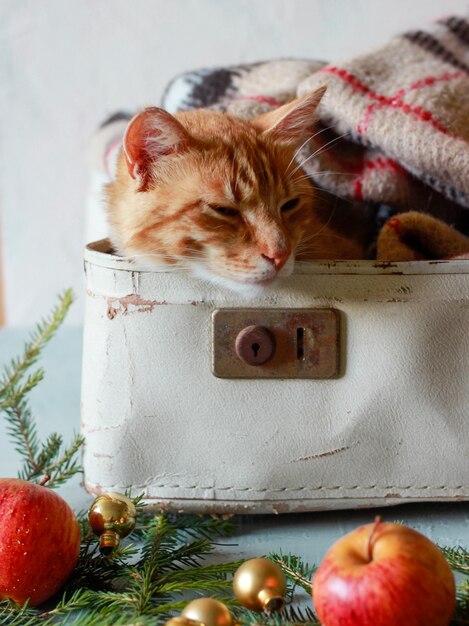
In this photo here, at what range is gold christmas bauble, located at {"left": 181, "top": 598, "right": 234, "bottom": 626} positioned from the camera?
0.61 m

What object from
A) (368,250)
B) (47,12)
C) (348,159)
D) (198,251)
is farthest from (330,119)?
(47,12)

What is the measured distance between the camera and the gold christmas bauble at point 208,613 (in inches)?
24.0

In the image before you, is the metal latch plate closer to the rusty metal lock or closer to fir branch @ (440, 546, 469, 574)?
the rusty metal lock

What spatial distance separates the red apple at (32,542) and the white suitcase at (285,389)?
0.16 meters

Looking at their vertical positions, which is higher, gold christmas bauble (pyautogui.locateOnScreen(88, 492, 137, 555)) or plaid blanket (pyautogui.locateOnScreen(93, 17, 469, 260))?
plaid blanket (pyautogui.locateOnScreen(93, 17, 469, 260))

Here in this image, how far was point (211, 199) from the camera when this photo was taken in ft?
2.68

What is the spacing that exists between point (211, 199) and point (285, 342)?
0.57ft

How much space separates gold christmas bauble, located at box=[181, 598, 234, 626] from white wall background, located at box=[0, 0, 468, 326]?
1.36 metres

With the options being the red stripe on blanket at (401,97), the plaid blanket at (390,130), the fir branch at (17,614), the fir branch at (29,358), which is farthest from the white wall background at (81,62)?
the fir branch at (17,614)

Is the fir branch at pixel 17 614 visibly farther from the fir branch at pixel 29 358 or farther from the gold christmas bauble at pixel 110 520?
the fir branch at pixel 29 358

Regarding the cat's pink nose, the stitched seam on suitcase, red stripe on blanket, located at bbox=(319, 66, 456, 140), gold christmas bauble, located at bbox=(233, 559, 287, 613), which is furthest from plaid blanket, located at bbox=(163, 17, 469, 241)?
gold christmas bauble, located at bbox=(233, 559, 287, 613)

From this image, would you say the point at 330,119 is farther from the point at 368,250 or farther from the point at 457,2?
the point at 457,2

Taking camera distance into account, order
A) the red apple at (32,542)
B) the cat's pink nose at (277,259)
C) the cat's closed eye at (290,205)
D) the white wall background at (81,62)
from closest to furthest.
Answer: the red apple at (32,542) < the cat's pink nose at (277,259) < the cat's closed eye at (290,205) < the white wall background at (81,62)

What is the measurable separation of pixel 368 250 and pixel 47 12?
1.19 meters
